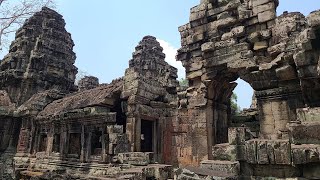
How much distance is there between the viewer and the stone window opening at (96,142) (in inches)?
425

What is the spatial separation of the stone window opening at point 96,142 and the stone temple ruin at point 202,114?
0.04 m

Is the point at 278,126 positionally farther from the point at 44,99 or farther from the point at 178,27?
the point at 44,99

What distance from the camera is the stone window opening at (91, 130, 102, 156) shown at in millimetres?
10797

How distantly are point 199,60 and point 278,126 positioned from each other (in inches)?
166

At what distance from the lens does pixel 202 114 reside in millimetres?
10461

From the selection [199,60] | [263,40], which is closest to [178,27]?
[199,60]

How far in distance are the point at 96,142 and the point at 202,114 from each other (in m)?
4.71

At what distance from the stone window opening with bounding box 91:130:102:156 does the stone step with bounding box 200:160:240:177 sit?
6.69 m

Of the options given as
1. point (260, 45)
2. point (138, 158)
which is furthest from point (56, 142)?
point (260, 45)

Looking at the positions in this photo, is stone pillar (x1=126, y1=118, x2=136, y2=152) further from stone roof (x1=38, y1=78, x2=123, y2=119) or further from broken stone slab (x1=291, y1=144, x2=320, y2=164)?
broken stone slab (x1=291, y1=144, x2=320, y2=164)

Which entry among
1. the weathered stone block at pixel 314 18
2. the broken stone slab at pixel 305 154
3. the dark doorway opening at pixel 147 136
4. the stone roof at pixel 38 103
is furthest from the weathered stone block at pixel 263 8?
the stone roof at pixel 38 103

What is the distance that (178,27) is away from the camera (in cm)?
1223

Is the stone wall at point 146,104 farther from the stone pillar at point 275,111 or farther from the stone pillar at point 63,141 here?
the stone pillar at point 275,111

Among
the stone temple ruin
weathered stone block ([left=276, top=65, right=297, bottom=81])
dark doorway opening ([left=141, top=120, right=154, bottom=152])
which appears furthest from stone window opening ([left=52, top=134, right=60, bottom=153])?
weathered stone block ([left=276, top=65, right=297, bottom=81])
